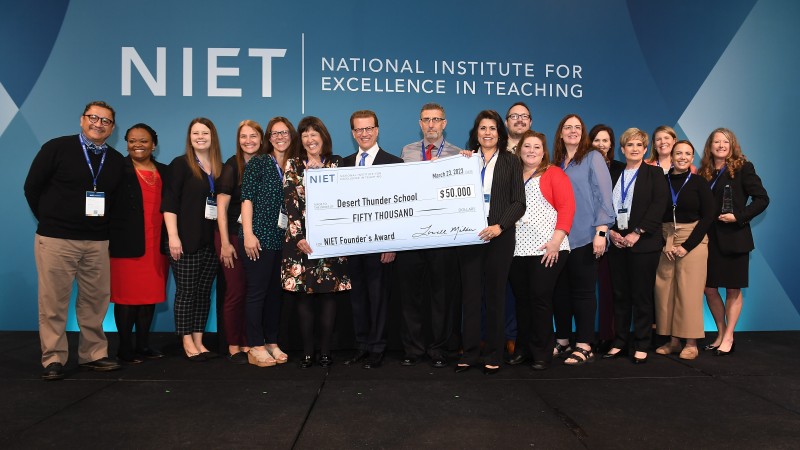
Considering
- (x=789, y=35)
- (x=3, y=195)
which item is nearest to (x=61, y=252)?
(x=3, y=195)

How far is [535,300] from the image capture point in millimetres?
3227

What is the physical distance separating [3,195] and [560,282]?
4.55 metres

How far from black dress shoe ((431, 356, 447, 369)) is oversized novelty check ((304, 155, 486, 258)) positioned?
77cm

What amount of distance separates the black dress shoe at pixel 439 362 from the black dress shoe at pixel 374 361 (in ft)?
1.11

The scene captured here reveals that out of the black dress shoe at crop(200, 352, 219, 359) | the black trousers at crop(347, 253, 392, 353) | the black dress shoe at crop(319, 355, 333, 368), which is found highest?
the black trousers at crop(347, 253, 392, 353)

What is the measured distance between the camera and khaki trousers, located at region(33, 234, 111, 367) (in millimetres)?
3125

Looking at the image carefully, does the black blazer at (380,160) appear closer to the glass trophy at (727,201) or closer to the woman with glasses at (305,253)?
the woman with glasses at (305,253)

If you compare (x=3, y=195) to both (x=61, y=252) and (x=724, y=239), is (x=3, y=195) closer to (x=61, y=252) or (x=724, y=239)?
(x=61, y=252)

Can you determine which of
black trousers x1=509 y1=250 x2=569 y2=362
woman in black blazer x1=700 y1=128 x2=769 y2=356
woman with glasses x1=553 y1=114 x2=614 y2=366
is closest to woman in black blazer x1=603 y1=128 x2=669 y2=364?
woman with glasses x1=553 y1=114 x2=614 y2=366

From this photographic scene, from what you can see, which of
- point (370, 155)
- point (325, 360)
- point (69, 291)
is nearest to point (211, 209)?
point (69, 291)

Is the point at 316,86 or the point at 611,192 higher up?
the point at 316,86

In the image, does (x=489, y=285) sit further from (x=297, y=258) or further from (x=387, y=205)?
(x=297, y=258)

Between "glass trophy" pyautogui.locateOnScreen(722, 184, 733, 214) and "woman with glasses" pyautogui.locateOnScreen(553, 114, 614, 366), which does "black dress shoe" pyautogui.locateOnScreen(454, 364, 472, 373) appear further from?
"glass trophy" pyautogui.locateOnScreen(722, 184, 733, 214)

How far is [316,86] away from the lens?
447 centimetres
